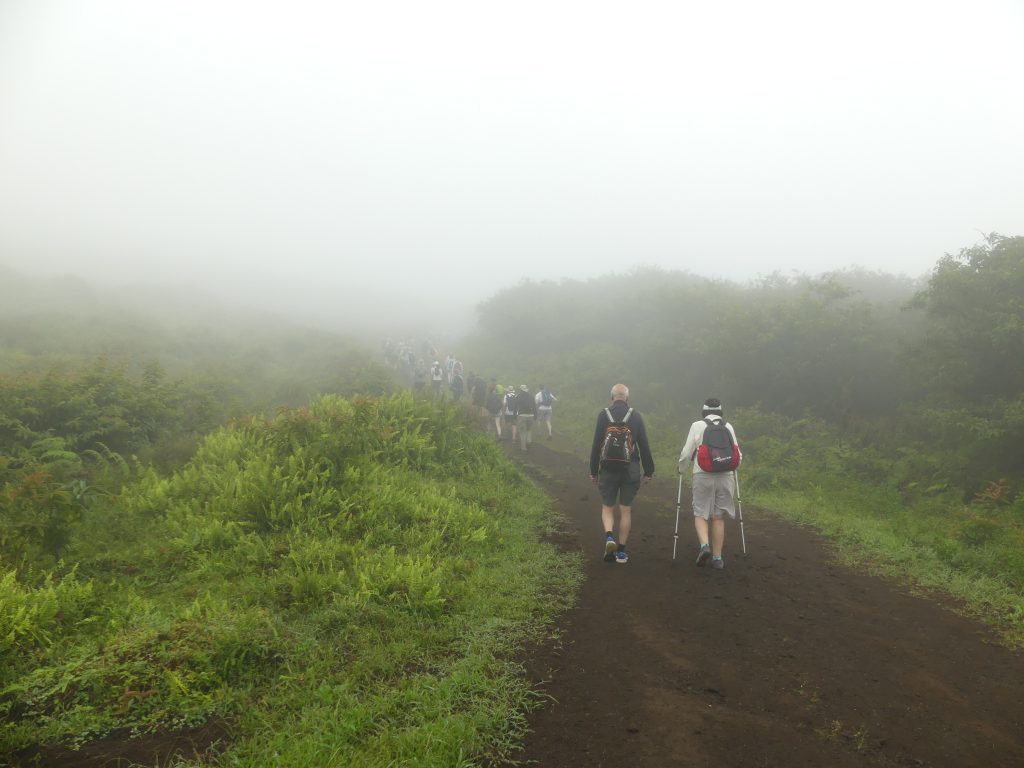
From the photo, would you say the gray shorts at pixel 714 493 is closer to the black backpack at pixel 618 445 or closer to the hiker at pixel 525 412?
the black backpack at pixel 618 445

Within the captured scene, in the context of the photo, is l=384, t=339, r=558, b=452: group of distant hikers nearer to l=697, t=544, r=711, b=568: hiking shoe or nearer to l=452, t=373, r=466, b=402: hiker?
l=452, t=373, r=466, b=402: hiker

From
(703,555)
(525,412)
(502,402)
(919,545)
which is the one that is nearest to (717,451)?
(703,555)

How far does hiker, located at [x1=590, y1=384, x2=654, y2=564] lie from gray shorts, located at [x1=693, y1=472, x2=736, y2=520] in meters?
0.65

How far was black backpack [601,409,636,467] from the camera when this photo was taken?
7.40m

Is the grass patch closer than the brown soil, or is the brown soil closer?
the brown soil

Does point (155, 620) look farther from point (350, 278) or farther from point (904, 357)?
point (350, 278)

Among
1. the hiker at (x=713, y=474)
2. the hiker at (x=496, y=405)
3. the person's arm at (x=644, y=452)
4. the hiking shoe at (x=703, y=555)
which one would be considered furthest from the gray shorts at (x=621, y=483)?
the hiker at (x=496, y=405)

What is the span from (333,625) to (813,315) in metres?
16.1

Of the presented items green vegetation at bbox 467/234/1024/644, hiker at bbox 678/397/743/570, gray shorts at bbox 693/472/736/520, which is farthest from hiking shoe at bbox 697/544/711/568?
green vegetation at bbox 467/234/1024/644

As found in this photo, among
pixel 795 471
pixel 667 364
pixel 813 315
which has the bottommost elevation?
pixel 795 471

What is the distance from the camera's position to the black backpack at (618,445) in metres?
7.40

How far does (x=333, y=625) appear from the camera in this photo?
5.23 metres

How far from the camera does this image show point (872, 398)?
15.4 m

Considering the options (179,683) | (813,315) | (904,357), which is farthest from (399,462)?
(813,315)
